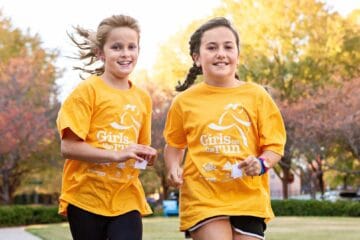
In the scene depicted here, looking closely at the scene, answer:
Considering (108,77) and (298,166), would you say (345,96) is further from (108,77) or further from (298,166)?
(108,77)

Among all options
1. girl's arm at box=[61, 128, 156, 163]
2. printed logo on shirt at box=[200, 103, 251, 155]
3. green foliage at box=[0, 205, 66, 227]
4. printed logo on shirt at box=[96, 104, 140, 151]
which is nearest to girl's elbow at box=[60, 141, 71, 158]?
girl's arm at box=[61, 128, 156, 163]

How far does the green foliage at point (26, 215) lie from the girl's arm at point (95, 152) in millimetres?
21623

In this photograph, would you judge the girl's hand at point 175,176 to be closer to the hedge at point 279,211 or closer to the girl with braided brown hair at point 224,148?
the girl with braided brown hair at point 224,148

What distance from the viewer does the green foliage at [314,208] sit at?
28875 mm

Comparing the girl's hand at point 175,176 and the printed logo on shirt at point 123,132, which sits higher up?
the printed logo on shirt at point 123,132

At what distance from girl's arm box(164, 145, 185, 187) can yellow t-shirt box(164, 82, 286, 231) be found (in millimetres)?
60

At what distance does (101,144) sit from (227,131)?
2.67 ft

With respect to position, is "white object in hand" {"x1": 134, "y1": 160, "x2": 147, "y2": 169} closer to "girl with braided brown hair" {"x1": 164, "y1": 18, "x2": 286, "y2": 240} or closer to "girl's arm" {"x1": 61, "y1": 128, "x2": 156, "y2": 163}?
"girl's arm" {"x1": 61, "y1": 128, "x2": 156, "y2": 163}

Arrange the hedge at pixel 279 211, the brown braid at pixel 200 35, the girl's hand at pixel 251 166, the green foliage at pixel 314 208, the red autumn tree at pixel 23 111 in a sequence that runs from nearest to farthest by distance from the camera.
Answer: the girl's hand at pixel 251 166
the brown braid at pixel 200 35
the hedge at pixel 279 211
the red autumn tree at pixel 23 111
the green foliage at pixel 314 208

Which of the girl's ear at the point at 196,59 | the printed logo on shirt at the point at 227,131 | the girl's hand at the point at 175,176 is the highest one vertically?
the girl's ear at the point at 196,59

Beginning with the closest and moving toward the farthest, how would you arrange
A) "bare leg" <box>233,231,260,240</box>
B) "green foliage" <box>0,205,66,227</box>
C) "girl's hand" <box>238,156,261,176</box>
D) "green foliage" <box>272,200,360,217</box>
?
"girl's hand" <box>238,156,261,176</box> < "bare leg" <box>233,231,260,240</box> < "green foliage" <box>0,205,66,227</box> < "green foliage" <box>272,200,360,217</box>

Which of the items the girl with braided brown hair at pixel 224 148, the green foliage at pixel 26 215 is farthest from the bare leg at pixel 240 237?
the green foliage at pixel 26 215

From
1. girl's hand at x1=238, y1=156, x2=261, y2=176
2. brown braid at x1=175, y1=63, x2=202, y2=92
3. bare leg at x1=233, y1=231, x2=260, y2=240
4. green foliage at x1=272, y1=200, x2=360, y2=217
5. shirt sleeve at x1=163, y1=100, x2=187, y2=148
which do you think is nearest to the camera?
girl's hand at x1=238, y1=156, x2=261, y2=176

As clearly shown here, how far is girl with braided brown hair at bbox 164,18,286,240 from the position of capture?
13.1 ft
